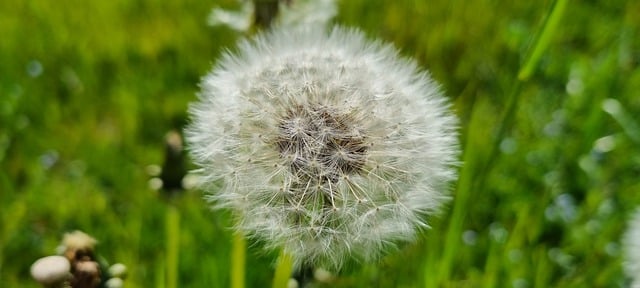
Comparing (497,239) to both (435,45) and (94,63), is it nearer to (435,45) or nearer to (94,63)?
(435,45)

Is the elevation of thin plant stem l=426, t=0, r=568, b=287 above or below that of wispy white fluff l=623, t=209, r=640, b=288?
above

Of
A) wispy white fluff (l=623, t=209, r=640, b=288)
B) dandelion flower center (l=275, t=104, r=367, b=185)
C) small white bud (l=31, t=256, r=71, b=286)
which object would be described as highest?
small white bud (l=31, t=256, r=71, b=286)

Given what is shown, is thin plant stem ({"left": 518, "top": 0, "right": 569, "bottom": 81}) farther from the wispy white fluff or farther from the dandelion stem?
the dandelion stem

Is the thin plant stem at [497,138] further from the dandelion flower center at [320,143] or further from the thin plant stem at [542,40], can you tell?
the dandelion flower center at [320,143]

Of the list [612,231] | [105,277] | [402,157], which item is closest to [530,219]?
[612,231]

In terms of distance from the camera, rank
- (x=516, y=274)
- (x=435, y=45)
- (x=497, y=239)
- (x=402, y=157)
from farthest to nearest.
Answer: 1. (x=435, y=45)
2. (x=497, y=239)
3. (x=516, y=274)
4. (x=402, y=157)

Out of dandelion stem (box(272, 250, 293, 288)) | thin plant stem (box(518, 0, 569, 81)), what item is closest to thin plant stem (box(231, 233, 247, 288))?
dandelion stem (box(272, 250, 293, 288))
